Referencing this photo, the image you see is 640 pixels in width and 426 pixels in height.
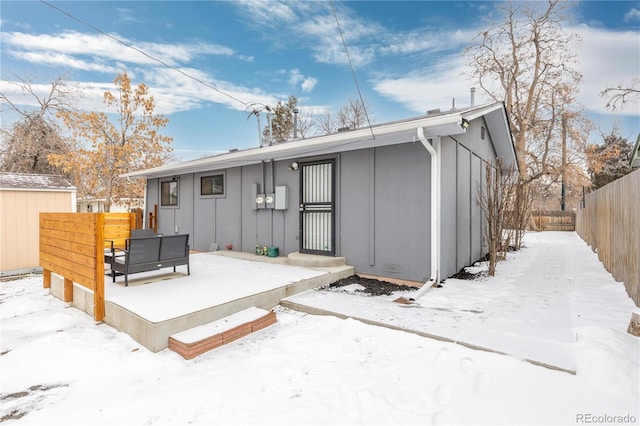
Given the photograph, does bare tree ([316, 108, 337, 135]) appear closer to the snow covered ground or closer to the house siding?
the house siding

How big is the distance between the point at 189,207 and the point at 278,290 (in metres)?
5.97

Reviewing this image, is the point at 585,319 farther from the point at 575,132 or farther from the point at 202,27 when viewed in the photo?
the point at 575,132

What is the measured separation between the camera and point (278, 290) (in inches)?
173

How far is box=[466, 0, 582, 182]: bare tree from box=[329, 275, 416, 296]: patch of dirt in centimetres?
1429

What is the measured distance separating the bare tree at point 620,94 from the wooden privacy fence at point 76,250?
50.1ft

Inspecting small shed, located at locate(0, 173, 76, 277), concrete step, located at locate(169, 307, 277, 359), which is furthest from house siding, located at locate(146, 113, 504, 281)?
small shed, located at locate(0, 173, 76, 277)

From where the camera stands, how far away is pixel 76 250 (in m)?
4.26

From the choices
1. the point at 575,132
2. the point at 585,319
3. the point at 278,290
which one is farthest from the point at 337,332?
the point at 575,132

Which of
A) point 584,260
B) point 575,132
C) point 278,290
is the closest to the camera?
point 278,290

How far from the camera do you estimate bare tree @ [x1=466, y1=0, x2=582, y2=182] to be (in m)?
15.8

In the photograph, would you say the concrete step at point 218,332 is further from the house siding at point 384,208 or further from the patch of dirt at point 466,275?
the patch of dirt at point 466,275

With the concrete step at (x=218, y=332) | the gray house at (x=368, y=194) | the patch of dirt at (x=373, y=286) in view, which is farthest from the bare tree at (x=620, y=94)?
the concrete step at (x=218, y=332)

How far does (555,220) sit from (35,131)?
89.9ft

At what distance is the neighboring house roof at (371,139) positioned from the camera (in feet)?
14.9
